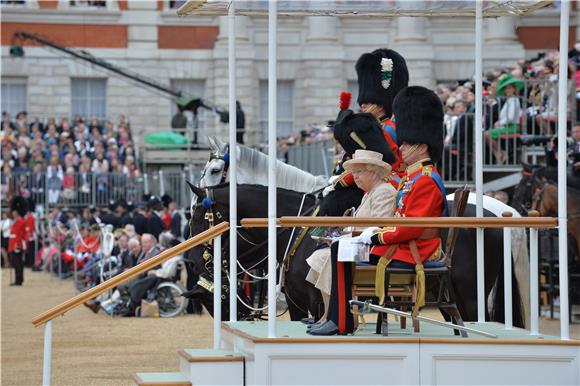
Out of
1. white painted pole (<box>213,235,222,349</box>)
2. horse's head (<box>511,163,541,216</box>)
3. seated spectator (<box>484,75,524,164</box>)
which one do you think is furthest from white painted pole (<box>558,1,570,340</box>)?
seated spectator (<box>484,75,524,164</box>)

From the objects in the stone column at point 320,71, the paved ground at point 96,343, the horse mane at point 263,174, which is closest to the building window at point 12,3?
the stone column at point 320,71

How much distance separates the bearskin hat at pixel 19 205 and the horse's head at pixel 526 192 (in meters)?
17.3

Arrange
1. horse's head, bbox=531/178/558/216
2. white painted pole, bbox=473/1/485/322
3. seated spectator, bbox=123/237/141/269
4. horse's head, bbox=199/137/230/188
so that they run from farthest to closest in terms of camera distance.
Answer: seated spectator, bbox=123/237/141/269 < horse's head, bbox=531/178/558/216 < horse's head, bbox=199/137/230/188 < white painted pole, bbox=473/1/485/322

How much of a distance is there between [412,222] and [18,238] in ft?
77.7

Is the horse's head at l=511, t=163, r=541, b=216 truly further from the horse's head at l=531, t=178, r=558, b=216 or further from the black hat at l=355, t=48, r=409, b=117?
the black hat at l=355, t=48, r=409, b=117

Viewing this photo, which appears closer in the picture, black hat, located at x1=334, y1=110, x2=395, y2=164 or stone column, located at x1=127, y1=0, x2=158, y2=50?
black hat, located at x1=334, y1=110, x2=395, y2=164

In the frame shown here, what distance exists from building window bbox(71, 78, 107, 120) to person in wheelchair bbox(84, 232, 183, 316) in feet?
84.4

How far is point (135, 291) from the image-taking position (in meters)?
21.2

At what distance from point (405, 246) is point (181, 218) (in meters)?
21.0

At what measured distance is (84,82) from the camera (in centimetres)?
4694

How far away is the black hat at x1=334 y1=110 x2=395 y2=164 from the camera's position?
379 inches

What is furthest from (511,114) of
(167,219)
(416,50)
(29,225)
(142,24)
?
(142,24)

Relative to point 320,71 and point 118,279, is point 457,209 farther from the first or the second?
point 320,71

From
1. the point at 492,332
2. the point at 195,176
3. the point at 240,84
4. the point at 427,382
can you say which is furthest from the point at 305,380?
the point at 240,84
